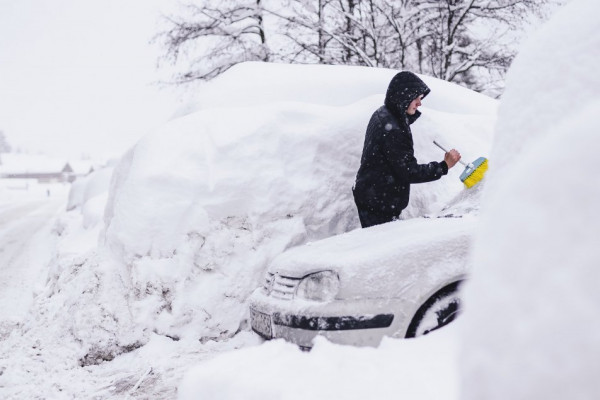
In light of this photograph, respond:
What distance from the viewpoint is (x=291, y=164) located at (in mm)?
4605

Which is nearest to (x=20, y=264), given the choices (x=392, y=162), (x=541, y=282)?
(x=392, y=162)

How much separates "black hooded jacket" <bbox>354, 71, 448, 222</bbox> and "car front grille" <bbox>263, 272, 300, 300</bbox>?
1.27 metres

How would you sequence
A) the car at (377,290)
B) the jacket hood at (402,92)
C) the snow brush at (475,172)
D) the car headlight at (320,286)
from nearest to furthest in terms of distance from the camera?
the car at (377,290) < the car headlight at (320,286) < the snow brush at (475,172) < the jacket hood at (402,92)

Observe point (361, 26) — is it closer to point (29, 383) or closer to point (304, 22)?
point (304, 22)

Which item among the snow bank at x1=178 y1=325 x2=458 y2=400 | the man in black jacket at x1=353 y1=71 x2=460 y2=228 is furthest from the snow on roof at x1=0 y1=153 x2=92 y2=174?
the snow bank at x1=178 y1=325 x2=458 y2=400

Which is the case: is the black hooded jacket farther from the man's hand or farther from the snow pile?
the snow pile

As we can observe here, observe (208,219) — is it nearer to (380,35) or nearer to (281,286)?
(281,286)

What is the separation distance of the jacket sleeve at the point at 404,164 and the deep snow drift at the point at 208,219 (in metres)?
0.96

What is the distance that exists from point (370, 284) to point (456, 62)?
39.8 feet

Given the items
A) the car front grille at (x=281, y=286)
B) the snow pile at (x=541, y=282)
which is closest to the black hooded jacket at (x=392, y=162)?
the car front grille at (x=281, y=286)

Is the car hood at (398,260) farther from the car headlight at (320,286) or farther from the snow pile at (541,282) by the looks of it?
the snow pile at (541,282)

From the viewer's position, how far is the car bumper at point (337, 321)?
8.11ft

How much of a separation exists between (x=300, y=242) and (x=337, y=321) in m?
1.97

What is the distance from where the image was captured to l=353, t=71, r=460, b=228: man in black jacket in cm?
372
